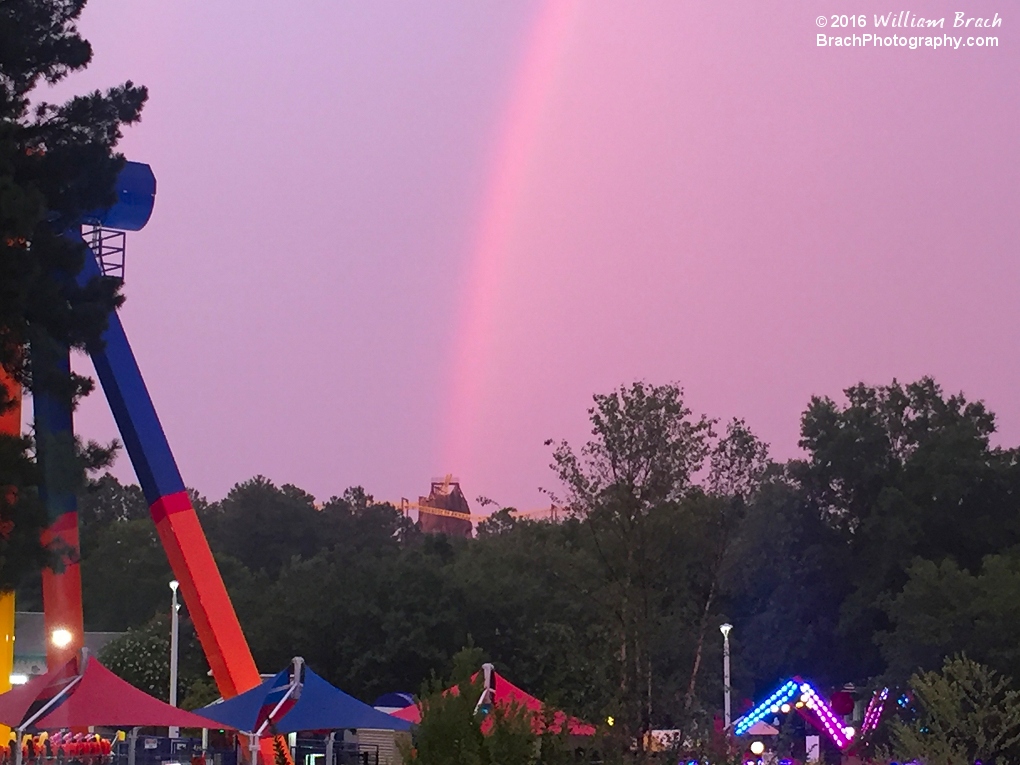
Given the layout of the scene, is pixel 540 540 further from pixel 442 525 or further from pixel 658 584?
pixel 442 525

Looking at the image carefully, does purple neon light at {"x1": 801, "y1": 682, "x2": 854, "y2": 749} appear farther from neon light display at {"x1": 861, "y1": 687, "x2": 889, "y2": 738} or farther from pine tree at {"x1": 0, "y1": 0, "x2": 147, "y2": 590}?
pine tree at {"x1": 0, "y1": 0, "x2": 147, "y2": 590}

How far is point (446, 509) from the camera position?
349 feet

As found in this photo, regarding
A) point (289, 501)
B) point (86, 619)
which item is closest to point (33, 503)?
point (86, 619)

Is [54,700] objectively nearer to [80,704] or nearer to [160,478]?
[80,704]

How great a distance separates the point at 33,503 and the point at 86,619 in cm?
5190

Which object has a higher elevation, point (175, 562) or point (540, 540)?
point (540, 540)

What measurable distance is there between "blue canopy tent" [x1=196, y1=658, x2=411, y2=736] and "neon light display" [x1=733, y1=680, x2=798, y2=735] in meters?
9.98

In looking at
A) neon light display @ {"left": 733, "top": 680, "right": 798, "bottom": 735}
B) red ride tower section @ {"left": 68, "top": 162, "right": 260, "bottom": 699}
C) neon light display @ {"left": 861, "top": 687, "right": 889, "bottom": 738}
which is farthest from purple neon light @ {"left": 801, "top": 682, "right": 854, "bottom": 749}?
red ride tower section @ {"left": 68, "top": 162, "right": 260, "bottom": 699}

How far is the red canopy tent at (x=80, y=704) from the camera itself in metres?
18.2

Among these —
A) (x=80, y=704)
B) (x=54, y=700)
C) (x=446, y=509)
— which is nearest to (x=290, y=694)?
(x=80, y=704)

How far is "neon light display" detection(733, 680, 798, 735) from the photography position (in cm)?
2924

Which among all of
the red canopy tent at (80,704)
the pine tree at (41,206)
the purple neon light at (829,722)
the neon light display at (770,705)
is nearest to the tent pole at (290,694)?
the red canopy tent at (80,704)

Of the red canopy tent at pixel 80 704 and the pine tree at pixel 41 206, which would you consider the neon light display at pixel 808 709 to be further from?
the pine tree at pixel 41 206

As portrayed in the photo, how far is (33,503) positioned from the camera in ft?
58.2
